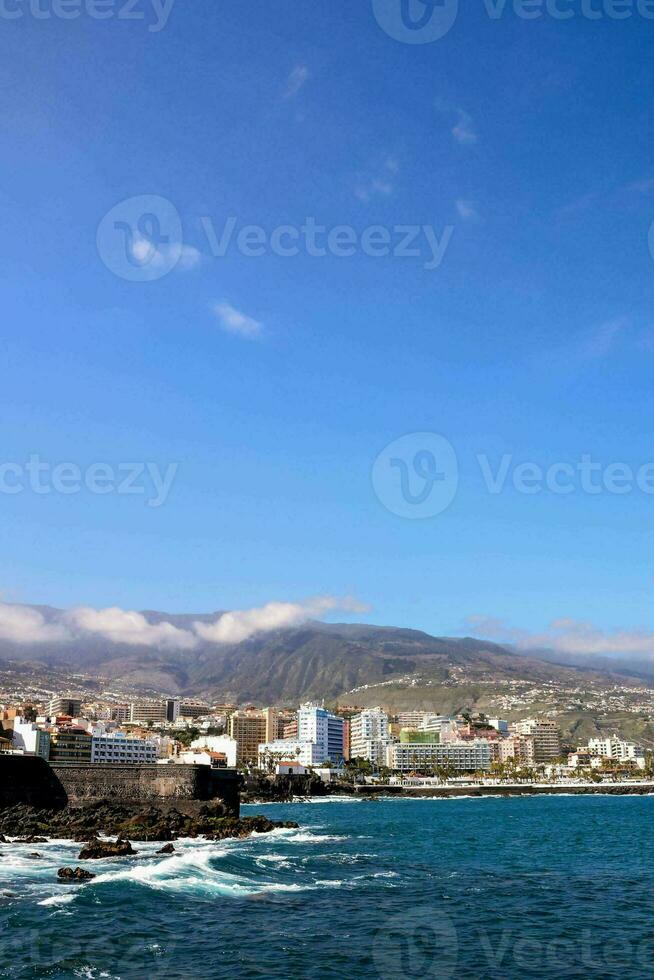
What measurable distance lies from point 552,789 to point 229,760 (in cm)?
7386

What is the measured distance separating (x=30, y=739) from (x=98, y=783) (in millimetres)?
44029

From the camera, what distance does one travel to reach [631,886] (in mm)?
42062

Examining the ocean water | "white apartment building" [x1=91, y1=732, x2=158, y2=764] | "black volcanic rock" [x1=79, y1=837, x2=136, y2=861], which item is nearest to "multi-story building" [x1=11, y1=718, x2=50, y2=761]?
"white apartment building" [x1=91, y1=732, x2=158, y2=764]

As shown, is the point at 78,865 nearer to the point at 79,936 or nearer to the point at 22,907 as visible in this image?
the point at 22,907

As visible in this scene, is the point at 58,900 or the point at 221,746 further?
the point at 221,746

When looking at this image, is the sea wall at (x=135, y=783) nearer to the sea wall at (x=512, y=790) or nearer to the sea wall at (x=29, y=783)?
the sea wall at (x=29, y=783)

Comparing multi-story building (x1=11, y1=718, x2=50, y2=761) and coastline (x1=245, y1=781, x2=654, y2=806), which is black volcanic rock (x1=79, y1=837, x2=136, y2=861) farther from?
coastline (x1=245, y1=781, x2=654, y2=806)

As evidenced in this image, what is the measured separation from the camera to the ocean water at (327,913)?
26.0m

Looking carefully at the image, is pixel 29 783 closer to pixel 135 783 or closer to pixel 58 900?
pixel 135 783

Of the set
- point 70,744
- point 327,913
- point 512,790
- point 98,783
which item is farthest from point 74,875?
point 512,790

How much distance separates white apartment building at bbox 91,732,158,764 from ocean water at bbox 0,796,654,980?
75.4 metres

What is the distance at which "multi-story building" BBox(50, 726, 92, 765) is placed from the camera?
11762 centimetres

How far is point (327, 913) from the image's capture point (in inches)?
1303

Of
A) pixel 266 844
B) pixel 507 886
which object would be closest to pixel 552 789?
pixel 266 844
